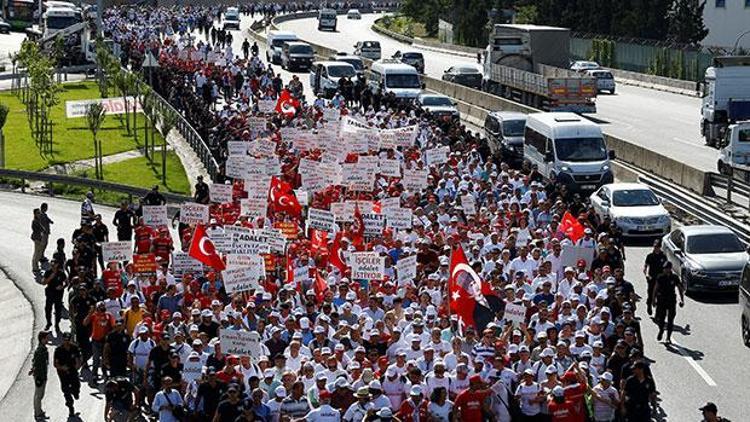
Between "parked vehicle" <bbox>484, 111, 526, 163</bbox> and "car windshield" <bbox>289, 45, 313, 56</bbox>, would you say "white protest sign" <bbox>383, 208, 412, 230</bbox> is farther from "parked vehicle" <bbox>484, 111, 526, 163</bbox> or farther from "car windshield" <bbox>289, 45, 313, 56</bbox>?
"car windshield" <bbox>289, 45, 313, 56</bbox>

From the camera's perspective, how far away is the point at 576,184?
36.2 metres

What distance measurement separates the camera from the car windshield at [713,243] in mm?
26953

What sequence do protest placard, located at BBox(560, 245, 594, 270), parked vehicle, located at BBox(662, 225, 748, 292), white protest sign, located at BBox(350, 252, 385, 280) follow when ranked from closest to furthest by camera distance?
white protest sign, located at BBox(350, 252, 385, 280)
protest placard, located at BBox(560, 245, 594, 270)
parked vehicle, located at BBox(662, 225, 748, 292)

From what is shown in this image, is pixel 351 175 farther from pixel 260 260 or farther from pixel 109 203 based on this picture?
pixel 109 203

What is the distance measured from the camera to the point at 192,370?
699 inches

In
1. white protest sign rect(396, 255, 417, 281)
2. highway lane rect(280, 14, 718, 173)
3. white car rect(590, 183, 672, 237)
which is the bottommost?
highway lane rect(280, 14, 718, 173)

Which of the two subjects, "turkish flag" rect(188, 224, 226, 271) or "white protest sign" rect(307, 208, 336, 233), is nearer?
"turkish flag" rect(188, 224, 226, 271)

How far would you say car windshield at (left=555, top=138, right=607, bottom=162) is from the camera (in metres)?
36.5

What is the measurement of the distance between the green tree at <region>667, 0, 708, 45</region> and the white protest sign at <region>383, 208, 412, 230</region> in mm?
64321

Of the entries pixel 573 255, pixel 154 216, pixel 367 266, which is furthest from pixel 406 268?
pixel 154 216

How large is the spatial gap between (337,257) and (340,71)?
37.9m

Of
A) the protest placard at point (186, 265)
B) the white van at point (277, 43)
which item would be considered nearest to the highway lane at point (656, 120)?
the white van at point (277, 43)

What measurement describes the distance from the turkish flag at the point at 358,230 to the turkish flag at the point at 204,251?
2241mm

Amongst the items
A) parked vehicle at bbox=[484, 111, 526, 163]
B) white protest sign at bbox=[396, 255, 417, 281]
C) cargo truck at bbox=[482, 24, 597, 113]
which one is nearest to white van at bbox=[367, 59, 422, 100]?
cargo truck at bbox=[482, 24, 597, 113]
